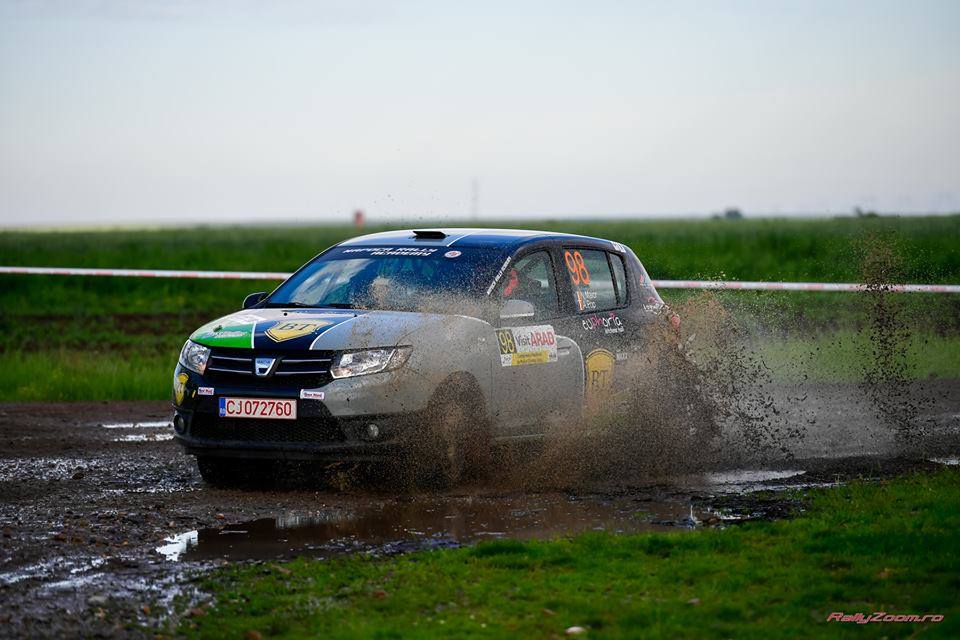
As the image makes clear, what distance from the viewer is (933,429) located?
472 inches

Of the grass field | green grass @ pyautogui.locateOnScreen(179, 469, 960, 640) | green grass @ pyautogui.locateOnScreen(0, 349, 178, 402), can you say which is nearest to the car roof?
the grass field

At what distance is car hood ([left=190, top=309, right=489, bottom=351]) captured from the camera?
9.00 meters

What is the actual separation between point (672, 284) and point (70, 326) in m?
11.3

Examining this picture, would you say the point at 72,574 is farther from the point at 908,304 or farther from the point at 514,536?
the point at 908,304

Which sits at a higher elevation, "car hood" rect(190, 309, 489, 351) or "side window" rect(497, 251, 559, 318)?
"side window" rect(497, 251, 559, 318)

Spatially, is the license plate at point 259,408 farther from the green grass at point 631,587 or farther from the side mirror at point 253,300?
the green grass at point 631,587

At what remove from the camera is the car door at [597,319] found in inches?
403

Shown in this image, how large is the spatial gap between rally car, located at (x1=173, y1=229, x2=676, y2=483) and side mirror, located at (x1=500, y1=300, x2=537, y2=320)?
10 mm

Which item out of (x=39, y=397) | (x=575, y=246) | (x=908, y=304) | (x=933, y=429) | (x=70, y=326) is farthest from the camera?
(x=70, y=326)

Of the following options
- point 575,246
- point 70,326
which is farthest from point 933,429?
point 70,326

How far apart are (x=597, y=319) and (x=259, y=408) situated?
2894 mm

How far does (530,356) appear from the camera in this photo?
975 centimetres

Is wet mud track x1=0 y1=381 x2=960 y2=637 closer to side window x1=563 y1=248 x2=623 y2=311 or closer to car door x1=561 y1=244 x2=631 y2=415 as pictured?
car door x1=561 y1=244 x2=631 y2=415

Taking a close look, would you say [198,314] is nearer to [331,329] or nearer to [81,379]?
[81,379]
